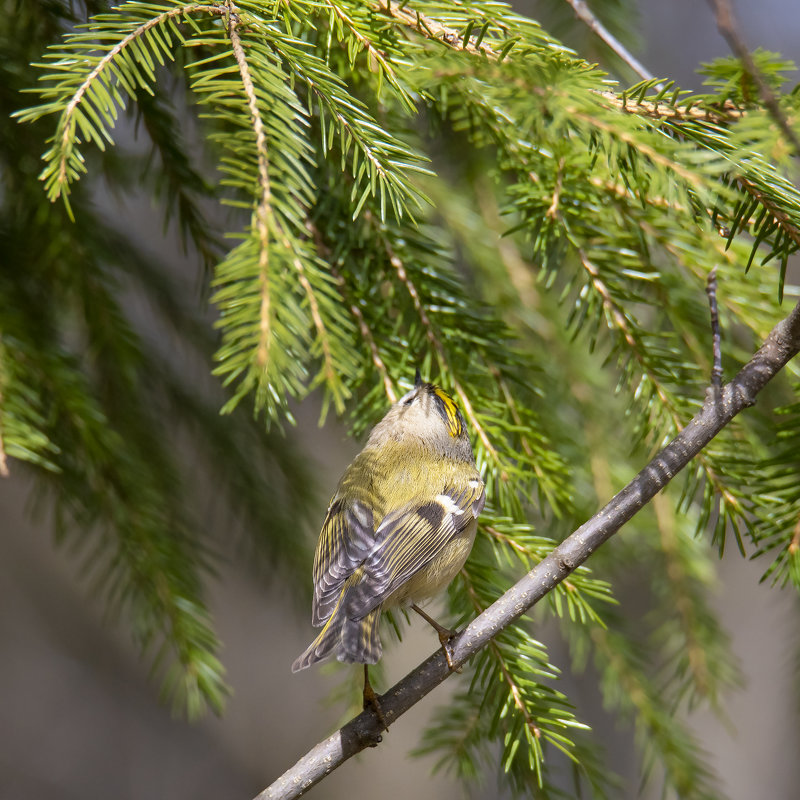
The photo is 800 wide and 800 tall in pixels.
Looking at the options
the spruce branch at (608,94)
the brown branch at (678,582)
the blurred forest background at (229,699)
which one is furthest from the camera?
the blurred forest background at (229,699)

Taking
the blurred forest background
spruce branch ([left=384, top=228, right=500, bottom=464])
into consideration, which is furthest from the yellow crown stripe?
the blurred forest background

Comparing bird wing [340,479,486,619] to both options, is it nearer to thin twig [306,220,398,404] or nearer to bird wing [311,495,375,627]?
bird wing [311,495,375,627]

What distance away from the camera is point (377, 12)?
2.81 ft

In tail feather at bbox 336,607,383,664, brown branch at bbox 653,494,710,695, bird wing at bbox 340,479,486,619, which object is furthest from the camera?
brown branch at bbox 653,494,710,695

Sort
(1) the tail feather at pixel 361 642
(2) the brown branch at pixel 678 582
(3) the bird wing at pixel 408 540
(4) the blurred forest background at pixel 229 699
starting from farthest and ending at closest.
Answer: (4) the blurred forest background at pixel 229 699 < (2) the brown branch at pixel 678 582 < (3) the bird wing at pixel 408 540 < (1) the tail feather at pixel 361 642

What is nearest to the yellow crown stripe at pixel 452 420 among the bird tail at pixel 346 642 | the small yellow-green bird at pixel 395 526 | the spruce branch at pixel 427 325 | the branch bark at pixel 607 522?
the small yellow-green bird at pixel 395 526

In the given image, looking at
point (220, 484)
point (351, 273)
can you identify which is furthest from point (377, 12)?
point (220, 484)

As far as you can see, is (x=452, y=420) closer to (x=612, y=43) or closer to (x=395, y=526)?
(x=395, y=526)

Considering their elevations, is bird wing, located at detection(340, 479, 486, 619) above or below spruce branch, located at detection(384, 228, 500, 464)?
below

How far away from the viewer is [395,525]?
4.05ft

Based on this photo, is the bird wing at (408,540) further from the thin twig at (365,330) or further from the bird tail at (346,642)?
the thin twig at (365,330)

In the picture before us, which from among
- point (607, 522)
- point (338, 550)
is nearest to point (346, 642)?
point (338, 550)

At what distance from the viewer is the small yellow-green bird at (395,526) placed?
3.43 ft

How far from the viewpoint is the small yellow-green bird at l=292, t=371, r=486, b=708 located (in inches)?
41.1
